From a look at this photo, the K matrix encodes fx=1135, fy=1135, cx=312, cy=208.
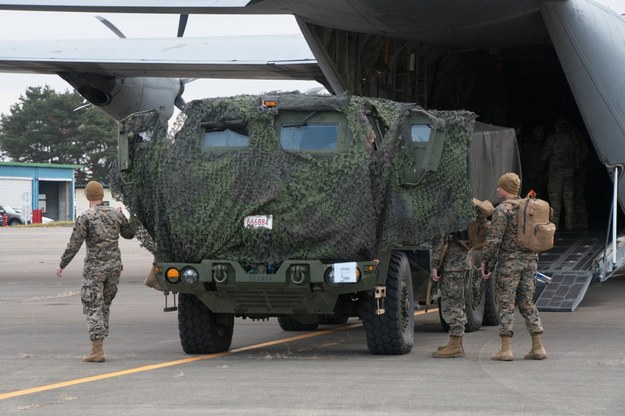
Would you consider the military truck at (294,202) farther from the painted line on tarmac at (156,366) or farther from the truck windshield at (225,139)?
the painted line on tarmac at (156,366)

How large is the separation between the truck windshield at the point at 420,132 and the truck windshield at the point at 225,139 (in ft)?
5.07

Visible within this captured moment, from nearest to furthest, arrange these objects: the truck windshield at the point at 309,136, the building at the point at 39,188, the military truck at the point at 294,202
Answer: the military truck at the point at 294,202 → the truck windshield at the point at 309,136 → the building at the point at 39,188

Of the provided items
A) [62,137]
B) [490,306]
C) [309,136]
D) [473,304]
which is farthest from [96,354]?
[62,137]

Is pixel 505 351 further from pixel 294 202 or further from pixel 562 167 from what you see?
pixel 562 167

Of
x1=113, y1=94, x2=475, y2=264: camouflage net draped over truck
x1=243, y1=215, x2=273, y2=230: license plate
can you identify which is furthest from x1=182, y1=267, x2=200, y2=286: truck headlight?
x1=243, y1=215, x2=273, y2=230: license plate

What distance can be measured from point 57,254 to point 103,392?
25972mm

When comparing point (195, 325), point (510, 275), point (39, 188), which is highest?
point (39, 188)

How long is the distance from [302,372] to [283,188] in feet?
5.74

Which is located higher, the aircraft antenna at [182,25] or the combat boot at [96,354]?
the aircraft antenna at [182,25]

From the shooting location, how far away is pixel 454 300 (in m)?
10.4

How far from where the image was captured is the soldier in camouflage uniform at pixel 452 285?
34.0 ft

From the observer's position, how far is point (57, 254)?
110ft

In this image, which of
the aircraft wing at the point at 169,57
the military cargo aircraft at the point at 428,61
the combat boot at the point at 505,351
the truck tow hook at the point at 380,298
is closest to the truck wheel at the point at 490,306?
the military cargo aircraft at the point at 428,61

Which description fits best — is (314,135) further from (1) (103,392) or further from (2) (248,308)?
(1) (103,392)
